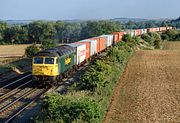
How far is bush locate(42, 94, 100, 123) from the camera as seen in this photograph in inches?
→ 634

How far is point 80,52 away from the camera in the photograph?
3775cm

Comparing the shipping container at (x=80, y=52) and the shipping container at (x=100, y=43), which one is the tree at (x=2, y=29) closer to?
the shipping container at (x=100, y=43)

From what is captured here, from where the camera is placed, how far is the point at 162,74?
113 ft

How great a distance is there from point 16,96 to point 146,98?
948cm

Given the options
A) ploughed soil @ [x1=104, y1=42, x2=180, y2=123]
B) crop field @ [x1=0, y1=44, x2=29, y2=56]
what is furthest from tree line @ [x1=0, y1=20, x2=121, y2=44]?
ploughed soil @ [x1=104, y1=42, x2=180, y2=123]

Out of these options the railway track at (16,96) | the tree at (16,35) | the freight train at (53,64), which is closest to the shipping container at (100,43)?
the freight train at (53,64)

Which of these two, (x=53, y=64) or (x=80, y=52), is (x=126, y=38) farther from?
(x=53, y=64)

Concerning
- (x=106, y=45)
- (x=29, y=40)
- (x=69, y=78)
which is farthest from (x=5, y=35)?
(x=69, y=78)

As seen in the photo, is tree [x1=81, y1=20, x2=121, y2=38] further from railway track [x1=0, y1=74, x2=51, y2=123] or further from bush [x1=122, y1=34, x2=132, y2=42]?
railway track [x1=0, y1=74, x2=51, y2=123]

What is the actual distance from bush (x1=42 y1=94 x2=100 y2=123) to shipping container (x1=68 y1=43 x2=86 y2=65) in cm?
1916

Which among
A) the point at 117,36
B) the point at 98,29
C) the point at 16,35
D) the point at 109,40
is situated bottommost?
the point at 16,35

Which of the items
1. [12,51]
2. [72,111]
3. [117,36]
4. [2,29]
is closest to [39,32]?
[2,29]

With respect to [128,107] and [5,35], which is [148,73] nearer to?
[128,107]

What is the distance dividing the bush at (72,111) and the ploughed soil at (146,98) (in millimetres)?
1951
